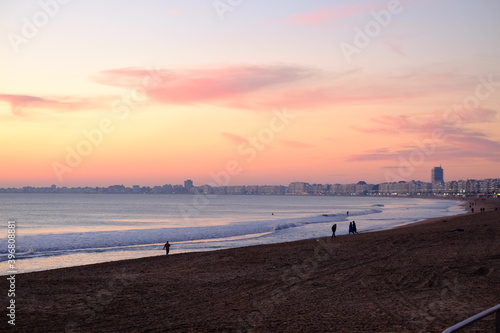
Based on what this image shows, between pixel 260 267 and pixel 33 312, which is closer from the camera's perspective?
pixel 33 312

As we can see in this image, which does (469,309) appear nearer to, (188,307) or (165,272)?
(188,307)

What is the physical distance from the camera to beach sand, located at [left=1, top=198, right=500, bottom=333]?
1092 centimetres

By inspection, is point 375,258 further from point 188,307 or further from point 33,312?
point 33,312

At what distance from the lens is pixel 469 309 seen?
11375mm

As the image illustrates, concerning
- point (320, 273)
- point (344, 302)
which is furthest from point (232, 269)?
point (344, 302)

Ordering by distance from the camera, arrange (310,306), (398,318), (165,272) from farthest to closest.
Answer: (165,272) → (310,306) → (398,318)

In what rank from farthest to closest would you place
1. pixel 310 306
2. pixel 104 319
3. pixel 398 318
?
pixel 310 306 < pixel 104 319 < pixel 398 318

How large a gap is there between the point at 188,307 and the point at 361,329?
4730mm

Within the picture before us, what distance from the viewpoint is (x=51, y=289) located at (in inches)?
626

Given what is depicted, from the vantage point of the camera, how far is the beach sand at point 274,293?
10.9 metres

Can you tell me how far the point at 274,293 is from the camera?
14.3 meters

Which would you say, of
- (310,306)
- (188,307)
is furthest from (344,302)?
(188,307)

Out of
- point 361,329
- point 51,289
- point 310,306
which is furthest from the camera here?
point 51,289

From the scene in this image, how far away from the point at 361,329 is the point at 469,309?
305 centimetres
